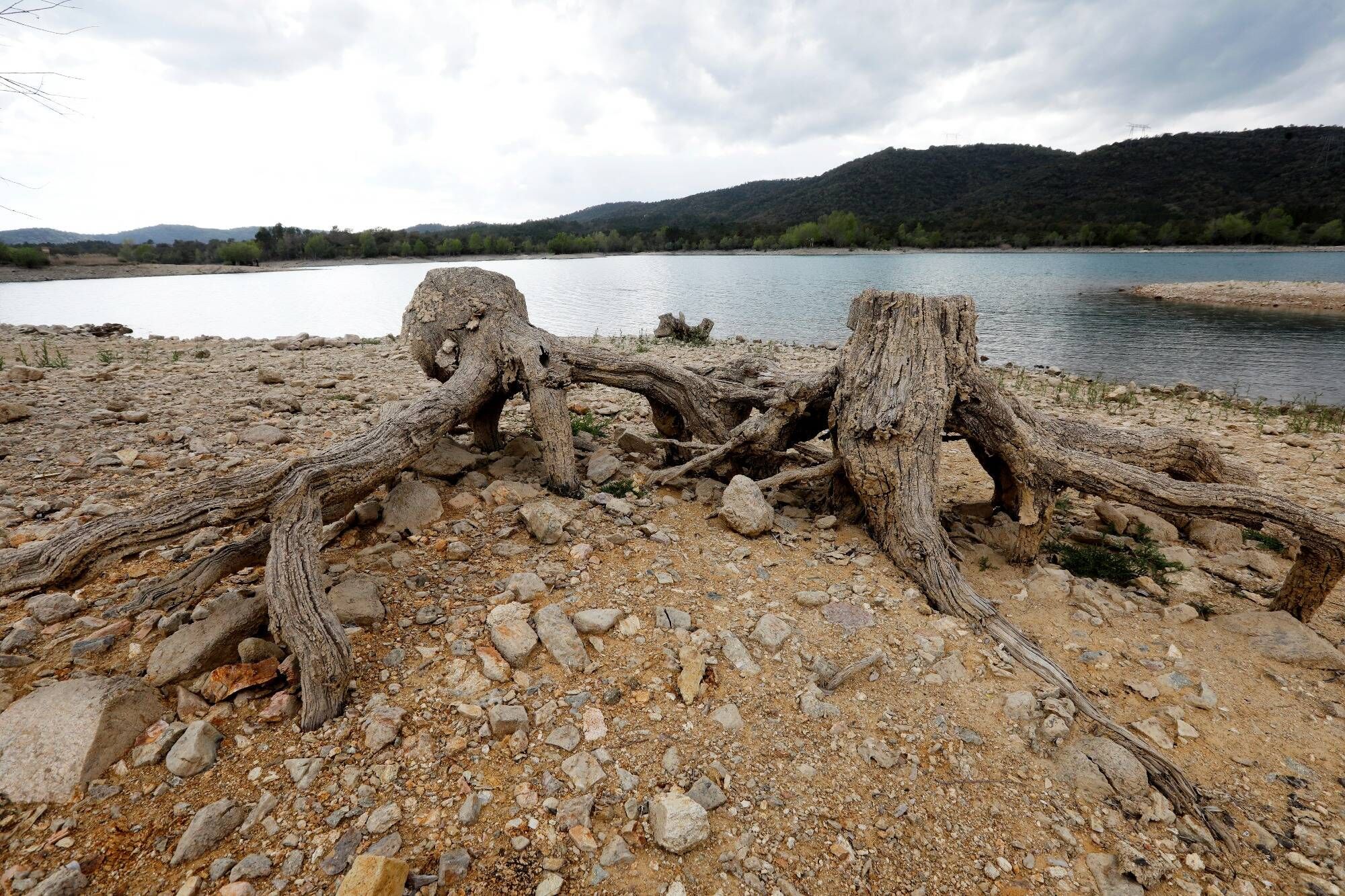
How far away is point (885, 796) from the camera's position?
8.13 feet

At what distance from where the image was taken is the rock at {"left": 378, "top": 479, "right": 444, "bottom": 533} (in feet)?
13.6

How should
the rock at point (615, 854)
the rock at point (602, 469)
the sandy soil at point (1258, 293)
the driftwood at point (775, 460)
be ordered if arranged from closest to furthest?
the rock at point (615, 854), the driftwood at point (775, 460), the rock at point (602, 469), the sandy soil at point (1258, 293)

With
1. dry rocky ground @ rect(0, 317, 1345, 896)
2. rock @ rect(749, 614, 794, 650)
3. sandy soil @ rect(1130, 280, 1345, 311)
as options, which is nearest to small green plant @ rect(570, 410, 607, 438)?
dry rocky ground @ rect(0, 317, 1345, 896)

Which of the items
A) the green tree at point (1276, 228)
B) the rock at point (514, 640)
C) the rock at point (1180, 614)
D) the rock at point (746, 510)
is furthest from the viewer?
the green tree at point (1276, 228)

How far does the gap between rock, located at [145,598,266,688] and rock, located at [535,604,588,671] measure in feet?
4.15

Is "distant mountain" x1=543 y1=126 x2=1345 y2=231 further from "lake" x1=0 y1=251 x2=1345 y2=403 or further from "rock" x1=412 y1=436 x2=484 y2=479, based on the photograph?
"rock" x1=412 y1=436 x2=484 y2=479

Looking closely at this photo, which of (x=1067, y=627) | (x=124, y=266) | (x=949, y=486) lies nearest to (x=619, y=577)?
(x=1067, y=627)

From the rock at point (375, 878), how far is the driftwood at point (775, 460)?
2.75 feet

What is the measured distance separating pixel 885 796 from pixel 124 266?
251ft

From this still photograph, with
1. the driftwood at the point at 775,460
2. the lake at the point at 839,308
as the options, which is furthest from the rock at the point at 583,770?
the lake at the point at 839,308

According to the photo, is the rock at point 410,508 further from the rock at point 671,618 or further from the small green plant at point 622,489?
the rock at point 671,618

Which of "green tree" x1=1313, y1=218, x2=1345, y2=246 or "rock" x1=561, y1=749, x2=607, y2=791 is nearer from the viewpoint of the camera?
"rock" x1=561, y1=749, x2=607, y2=791

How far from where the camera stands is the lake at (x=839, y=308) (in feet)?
55.1

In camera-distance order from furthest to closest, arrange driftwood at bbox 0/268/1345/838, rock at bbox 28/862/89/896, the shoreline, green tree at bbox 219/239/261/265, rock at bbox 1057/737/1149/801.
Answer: green tree at bbox 219/239/261/265 < the shoreline < driftwood at bbox 0/268/1345/838 < rock at bbox 1057/737/1149/801 < rock at bbox 28/862/89/896
